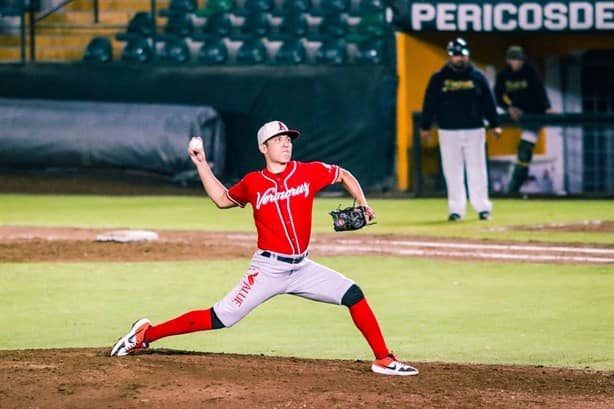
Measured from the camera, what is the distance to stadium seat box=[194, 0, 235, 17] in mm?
24656

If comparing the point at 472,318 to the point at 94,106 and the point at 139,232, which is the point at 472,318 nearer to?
the point at 139,232

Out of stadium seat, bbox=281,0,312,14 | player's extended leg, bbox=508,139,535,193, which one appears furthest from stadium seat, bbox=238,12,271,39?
player's extended leg, bbox=508,139,535,193

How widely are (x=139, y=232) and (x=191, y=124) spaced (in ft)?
20.6

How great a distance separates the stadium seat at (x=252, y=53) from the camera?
2375 cm

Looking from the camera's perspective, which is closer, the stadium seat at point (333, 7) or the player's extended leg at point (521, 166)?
the player's extended leg at point (521, 166)

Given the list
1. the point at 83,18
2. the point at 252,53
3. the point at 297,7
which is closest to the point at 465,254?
the point at 252,53

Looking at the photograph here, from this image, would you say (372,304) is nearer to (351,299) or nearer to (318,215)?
(351,299)

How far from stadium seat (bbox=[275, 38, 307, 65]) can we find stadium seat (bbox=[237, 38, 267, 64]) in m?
0.25

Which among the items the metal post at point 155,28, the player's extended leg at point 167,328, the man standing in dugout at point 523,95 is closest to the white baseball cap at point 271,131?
the player's extended leg at point 167,328

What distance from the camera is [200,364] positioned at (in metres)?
8.67

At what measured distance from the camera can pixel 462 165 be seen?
18406mm

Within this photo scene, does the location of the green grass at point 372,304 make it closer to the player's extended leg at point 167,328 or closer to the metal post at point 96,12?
the player's extended leg at point 167,328

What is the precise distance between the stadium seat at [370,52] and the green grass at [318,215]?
243cm

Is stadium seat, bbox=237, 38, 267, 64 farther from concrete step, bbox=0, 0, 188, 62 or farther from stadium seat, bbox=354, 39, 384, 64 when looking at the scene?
concrete step, bbox=0, 0, 188, 62
